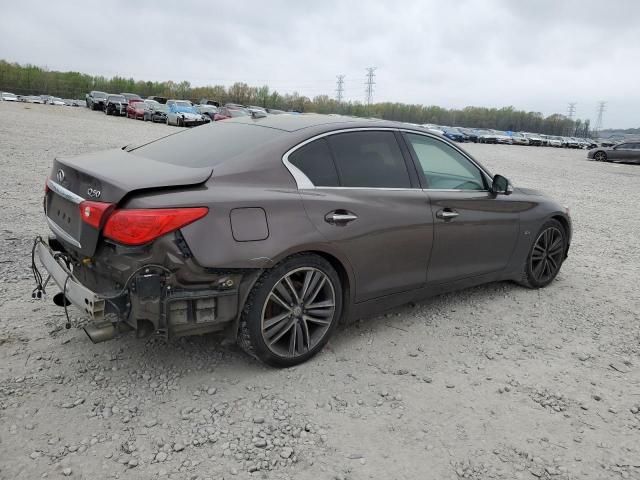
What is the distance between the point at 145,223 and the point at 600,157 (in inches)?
1377

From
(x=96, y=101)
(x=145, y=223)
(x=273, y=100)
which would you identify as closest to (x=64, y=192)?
(x=145, y=223)

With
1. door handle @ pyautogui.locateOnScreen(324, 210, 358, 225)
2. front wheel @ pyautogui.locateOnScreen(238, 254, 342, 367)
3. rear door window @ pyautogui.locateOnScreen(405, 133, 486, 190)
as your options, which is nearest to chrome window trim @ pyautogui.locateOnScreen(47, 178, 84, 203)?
front wheel @ pyautogui.locateOnScreen(238, 254, 342, 367)

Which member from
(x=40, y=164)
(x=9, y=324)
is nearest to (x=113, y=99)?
(x=40, y=164)

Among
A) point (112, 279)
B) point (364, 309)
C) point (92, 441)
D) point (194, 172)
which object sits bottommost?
point (92, 441)

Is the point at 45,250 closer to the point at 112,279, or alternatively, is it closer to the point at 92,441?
the point at 112,279

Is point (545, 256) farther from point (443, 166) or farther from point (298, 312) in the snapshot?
point (298, 312)

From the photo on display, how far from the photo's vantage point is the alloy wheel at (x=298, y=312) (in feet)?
10.7

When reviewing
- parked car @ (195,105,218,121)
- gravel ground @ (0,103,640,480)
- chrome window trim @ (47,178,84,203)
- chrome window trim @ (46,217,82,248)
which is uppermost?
parked car @ (195,105,218,121)

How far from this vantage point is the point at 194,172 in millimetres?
3098

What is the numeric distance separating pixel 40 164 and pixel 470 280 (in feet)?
30.1

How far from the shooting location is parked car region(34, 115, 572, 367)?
2.84 meters

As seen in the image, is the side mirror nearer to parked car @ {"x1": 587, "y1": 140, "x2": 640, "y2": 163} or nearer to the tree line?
parked car @ {"x1": 587, "y1": 140, "x2": 640, "y2": 163}

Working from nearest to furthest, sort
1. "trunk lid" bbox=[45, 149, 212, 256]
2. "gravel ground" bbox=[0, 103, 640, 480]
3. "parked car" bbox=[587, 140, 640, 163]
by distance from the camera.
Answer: "gravel ground" bbox=[0, 103, 640, 480], "trunk lid" bbox=[45, 149, 212, 256], "parked car" bbox=[587, 140, 640, 163]

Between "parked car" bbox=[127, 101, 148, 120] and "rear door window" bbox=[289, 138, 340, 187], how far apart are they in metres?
37.1
